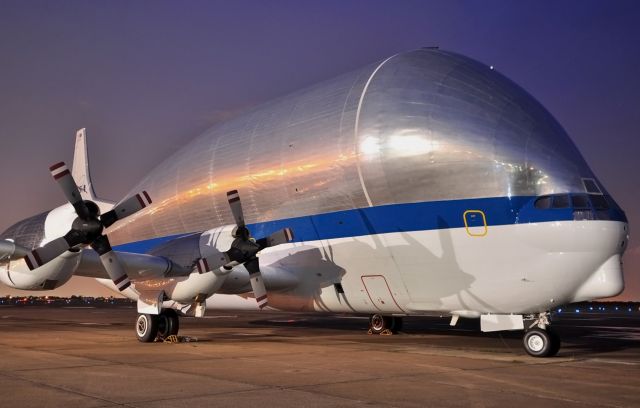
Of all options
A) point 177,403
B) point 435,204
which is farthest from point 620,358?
point 177,403

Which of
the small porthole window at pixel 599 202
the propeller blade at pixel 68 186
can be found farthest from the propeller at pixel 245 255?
the small porthole window at pixel 599 202

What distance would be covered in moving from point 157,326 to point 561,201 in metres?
11.4

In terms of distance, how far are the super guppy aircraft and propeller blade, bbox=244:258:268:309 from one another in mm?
42

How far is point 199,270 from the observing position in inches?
692

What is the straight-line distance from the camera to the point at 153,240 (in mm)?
24047

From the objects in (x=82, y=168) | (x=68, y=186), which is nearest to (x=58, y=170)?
(x=68, y=186)

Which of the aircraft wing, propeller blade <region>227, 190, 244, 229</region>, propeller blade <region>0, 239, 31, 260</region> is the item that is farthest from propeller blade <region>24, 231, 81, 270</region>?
propeller blade <region>227, 190, 244, 229</region>

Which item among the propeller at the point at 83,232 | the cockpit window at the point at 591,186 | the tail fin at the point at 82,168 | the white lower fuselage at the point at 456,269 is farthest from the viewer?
the tail fin at the point at 82,168

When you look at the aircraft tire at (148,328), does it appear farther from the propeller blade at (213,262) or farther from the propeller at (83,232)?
the propeller blade at (213,262)

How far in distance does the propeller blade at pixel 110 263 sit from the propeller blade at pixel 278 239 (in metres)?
3.62

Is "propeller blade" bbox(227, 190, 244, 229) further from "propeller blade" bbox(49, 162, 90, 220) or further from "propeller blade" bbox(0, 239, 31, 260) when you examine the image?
"propeller blade" bbox(0, 239, 31, 260)

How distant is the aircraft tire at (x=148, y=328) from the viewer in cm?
1889

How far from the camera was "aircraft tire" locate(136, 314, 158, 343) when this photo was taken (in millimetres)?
18891

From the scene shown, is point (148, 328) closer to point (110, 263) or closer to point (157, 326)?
point (157, 326)
